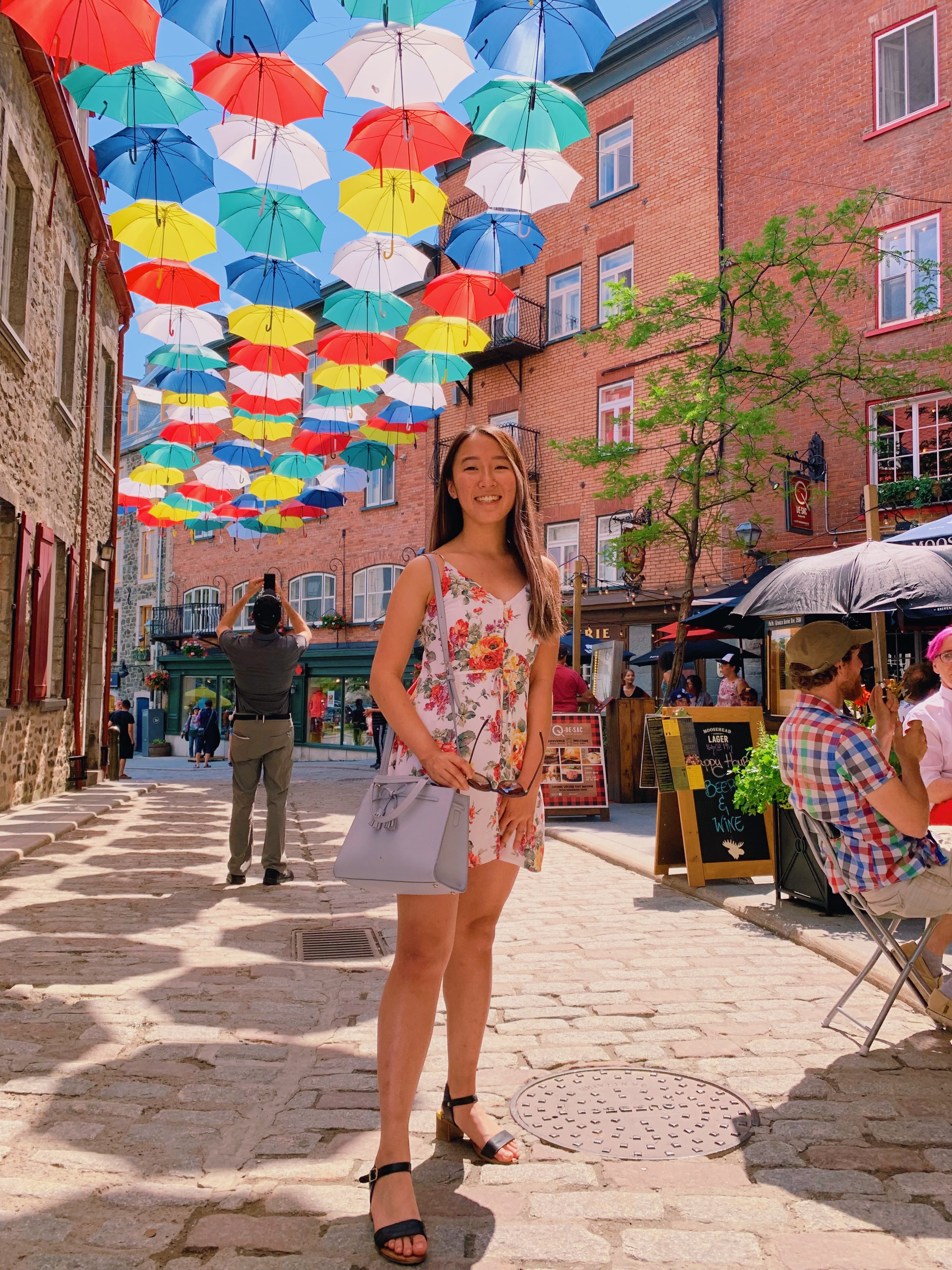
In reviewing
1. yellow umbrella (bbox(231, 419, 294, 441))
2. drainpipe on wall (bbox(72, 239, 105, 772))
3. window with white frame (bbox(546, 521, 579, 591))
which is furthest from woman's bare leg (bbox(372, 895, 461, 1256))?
window with white frame (bbox(546, 521, 579, 591))

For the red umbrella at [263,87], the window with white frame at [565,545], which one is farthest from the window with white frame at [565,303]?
the red umbrella at [263,87]

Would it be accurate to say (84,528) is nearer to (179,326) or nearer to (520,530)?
(179,326)

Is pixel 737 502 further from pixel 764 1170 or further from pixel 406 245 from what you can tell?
pixel 764 1170

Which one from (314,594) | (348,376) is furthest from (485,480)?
(314,594)

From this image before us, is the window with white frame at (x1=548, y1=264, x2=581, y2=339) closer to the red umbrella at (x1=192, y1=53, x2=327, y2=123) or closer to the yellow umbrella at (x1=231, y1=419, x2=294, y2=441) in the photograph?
the yellow umbrella at (x1=231, y1=419, x2=294, y2=441)

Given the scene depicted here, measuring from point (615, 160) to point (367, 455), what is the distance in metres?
9.44

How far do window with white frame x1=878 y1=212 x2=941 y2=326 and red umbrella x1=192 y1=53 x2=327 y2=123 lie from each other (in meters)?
10.6

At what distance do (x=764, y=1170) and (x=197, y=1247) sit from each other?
5.03 ft

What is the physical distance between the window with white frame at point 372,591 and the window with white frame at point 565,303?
7891mm

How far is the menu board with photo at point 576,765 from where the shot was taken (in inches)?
460

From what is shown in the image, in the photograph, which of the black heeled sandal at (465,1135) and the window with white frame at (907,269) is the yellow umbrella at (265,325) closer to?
→ the window with white frame at (907,269)

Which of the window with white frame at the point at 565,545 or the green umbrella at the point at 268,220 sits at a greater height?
the green umbrella at the point at 268,220

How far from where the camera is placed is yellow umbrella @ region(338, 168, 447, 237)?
1044 cm

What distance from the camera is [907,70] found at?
1692cm
